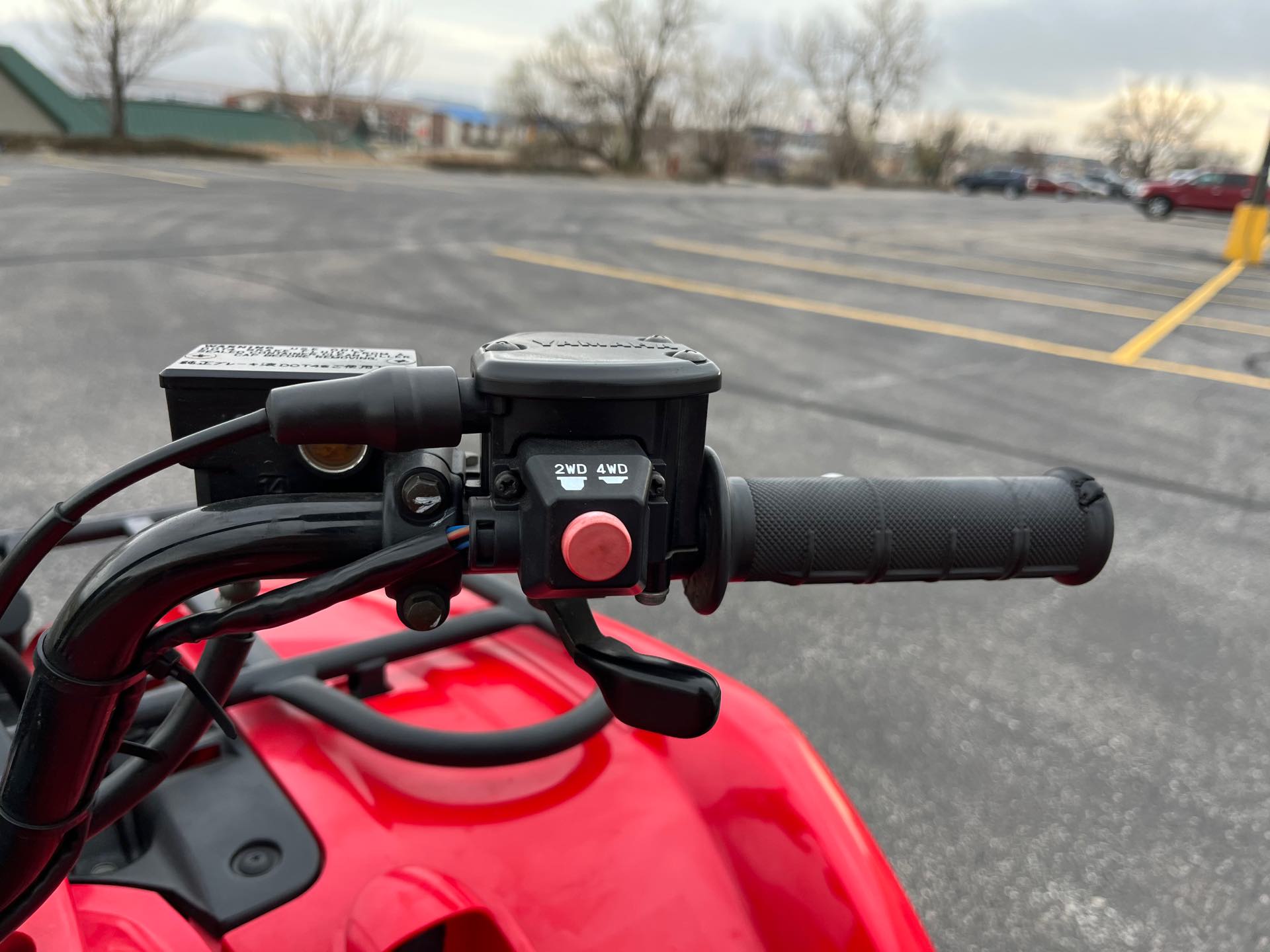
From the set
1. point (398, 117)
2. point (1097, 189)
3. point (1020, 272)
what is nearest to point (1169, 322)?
point (1020, 272)

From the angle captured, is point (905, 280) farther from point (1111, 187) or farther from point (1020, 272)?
point (1111, 187)

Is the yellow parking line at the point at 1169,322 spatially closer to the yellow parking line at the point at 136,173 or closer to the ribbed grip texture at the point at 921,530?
the ribbed grip texture at the point at 921,530

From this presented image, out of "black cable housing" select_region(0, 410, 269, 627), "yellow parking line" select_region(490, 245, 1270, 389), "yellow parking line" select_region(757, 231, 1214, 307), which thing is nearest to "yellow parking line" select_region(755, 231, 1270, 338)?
"yellow parking line" select_region(757, 231, 1214, 307)

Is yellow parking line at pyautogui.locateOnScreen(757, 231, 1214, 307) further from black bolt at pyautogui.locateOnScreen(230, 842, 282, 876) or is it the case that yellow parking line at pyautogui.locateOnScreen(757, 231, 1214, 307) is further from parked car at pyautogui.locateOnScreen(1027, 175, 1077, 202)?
parked car at pyautogui.locateOnScreen(1027, 175, 1077, 202)

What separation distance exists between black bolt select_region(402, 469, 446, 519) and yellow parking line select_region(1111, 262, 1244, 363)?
858cm

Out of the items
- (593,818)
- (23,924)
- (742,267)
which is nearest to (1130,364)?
(742,267)

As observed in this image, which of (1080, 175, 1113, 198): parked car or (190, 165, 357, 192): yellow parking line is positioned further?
(1080, 175, 1113, 198): parked car

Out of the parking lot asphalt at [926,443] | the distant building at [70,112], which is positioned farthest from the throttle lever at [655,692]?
the distant building at [70,112]

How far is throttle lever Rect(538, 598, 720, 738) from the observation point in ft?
2.30

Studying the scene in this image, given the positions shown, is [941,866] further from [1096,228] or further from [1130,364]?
[1096,228]

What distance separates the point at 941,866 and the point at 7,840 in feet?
7.11

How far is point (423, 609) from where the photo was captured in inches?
29.0

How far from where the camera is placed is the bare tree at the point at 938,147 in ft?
209

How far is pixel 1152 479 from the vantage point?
507 centimetres
